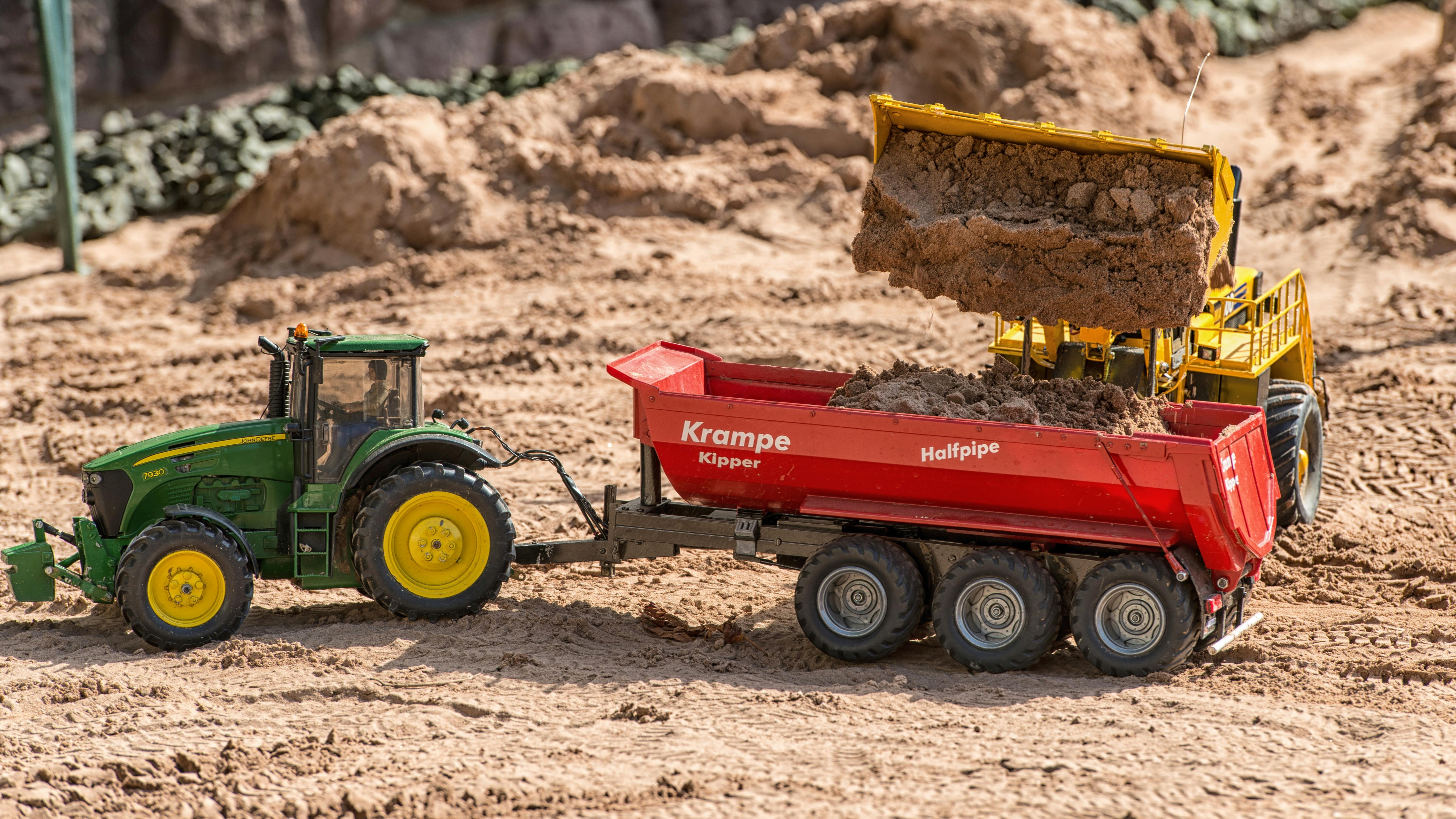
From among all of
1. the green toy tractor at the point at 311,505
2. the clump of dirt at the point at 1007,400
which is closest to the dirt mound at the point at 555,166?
the green toy tractor at the point at 311,505

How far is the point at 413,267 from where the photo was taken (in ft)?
48.8

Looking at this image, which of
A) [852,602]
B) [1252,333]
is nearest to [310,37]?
[1252,333]

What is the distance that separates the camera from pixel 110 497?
289 inches

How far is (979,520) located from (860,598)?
76 cm

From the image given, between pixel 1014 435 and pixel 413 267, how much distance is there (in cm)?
957

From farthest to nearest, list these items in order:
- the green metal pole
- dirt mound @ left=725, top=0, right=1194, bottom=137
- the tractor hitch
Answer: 1. dirt mound @ left=725, top=0, right=1194, bottom=137
2. the green metal pole
3. the tractor hitch

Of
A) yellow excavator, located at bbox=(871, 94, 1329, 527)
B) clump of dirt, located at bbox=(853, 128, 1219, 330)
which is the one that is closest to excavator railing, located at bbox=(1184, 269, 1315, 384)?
yellow excavator, located at bbox=(871, 94, 1329, 527)

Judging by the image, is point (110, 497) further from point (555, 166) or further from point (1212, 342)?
point (555, 166)

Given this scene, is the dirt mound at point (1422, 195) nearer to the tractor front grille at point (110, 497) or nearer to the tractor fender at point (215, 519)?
the tractor fender at point (215, 519)

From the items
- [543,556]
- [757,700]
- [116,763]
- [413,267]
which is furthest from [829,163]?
[116,763]

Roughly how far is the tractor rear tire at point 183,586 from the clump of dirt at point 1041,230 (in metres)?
3.90

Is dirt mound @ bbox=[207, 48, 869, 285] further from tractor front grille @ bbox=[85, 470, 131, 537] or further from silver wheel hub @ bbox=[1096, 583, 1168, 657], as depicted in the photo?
silver wheel hub @ bbox=[1096, 583, 1168, 657]

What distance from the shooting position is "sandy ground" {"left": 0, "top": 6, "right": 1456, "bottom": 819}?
567 centimetres

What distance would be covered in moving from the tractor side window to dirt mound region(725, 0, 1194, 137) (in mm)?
10519
